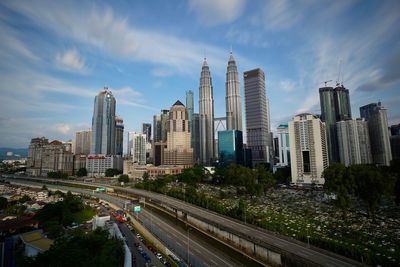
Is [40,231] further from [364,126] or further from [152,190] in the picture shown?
[364,126]

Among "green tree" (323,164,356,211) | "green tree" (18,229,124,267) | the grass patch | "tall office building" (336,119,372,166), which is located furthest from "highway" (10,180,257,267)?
"tall office building" (336,119,372,166)

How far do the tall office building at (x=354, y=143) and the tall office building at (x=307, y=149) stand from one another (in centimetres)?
6129

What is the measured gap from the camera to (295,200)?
278ft

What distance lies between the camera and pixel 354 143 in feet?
568

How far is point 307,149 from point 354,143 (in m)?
72.6

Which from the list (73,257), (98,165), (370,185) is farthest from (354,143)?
(98,165)

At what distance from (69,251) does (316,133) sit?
12263cm

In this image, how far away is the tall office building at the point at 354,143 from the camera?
172375 millimetres

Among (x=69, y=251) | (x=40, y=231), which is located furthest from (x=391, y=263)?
(x=40, y=231)

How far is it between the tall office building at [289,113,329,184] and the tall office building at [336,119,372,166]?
61289 mm

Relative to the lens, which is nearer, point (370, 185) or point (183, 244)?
point (183, 244)

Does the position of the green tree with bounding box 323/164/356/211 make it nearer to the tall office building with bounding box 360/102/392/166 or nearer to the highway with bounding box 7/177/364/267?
the highway with bounding box 7/177/364/267

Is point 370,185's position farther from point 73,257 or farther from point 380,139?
point 380,139

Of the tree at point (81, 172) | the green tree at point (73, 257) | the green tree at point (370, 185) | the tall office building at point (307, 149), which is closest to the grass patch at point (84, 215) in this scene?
the green tree at point (73, 257)
